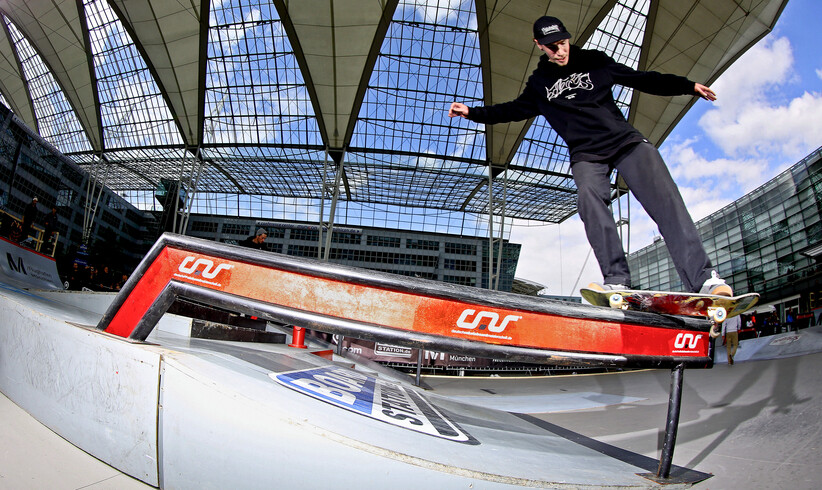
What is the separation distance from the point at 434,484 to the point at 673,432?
114cm

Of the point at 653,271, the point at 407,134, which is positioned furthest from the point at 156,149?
the point at 653,271

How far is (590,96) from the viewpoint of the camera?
2.46 meters

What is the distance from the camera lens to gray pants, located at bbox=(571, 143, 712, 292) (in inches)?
79.0

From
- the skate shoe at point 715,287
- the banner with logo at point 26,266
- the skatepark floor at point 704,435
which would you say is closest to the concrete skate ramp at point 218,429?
the skatepark floor at point 704,435

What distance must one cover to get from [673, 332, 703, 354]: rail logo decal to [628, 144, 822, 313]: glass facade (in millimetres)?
33736

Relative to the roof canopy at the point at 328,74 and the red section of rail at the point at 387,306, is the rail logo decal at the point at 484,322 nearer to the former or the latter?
the red section of rail at the point at 387,306

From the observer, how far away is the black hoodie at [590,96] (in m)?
2.35

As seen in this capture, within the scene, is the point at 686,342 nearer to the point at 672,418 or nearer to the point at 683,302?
the point at 683,302

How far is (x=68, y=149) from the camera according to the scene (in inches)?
1537

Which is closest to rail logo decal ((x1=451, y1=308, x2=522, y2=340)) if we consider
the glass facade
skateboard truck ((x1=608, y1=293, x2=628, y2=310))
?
skateboard truck ((x1=608, y1=293, x2=628, y2=310))

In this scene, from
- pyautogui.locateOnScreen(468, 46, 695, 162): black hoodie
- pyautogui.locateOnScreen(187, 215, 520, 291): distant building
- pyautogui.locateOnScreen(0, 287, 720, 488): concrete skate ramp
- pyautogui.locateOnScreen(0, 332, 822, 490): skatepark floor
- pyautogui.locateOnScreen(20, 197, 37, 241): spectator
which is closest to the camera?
pyautogui.locateOnScreen(0, 287, 720, 488): concrete skate ramp

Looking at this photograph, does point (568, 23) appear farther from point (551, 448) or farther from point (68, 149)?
point (68, 149)

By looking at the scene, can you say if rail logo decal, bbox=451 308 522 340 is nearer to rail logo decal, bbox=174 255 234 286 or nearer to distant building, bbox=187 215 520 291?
rail logo decal, bbox=174 255 234 286

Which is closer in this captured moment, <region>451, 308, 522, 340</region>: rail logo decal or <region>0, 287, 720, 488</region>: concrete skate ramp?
<region>0, 287, 720, 488</region>: concrete skate ramp
